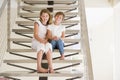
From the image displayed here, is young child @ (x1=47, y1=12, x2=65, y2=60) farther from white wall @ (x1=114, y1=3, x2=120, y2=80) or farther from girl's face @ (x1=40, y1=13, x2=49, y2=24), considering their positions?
white wall @ (x1=114, y1=3, x2=120, y2=80)

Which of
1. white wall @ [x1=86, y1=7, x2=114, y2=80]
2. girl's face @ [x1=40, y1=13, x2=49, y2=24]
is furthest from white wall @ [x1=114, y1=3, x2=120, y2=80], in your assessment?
girl's face @ [x1=40, y1=13, x2=49, y2=24]

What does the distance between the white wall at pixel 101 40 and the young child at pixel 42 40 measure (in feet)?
12.5

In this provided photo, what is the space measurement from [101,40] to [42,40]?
400 centimetres

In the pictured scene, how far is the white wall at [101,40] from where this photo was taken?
6863 millimetres

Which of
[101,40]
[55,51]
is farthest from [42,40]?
[101,40]

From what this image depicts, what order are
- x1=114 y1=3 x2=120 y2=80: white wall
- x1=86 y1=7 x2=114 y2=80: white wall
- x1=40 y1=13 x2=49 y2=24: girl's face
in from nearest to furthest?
x1=40 y1=13 x2=49 y2=24: girl's face
x1=114 y1=3 x2=120 y2=80: white wall
x1=86 y1=7 x2=114 y2=80: white wall

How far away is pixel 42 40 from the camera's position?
3.09m

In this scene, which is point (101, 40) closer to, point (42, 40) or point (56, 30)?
point (56, 30)

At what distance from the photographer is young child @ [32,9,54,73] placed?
303cm

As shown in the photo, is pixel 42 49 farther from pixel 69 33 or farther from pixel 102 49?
pixel 102 49

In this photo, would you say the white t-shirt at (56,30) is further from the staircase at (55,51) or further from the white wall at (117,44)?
the white wall at (117,44)

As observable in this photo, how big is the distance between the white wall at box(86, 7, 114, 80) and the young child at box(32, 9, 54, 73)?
3796 millimetres

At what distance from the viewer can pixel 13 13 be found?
193 inches

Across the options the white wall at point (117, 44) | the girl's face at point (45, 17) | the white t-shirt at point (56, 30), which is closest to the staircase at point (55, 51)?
the white t-shirt at point (56, 30)
